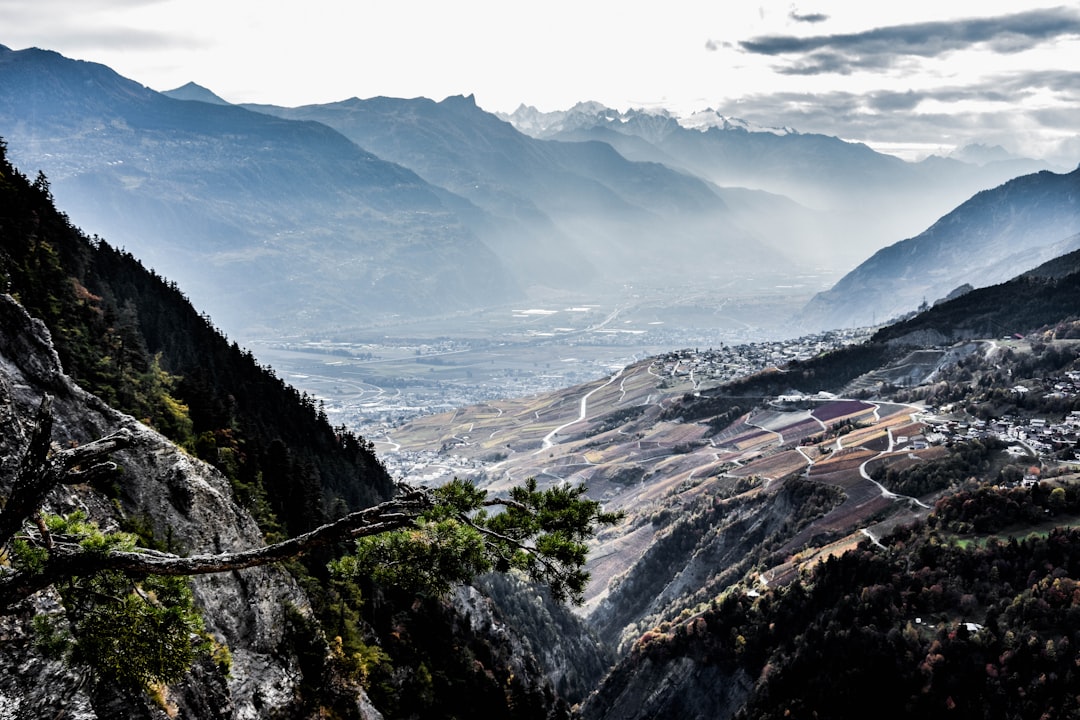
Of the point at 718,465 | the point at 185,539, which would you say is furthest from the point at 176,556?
the point at 718,465

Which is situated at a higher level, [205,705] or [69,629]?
[69,629]

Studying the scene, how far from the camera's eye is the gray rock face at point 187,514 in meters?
15.4

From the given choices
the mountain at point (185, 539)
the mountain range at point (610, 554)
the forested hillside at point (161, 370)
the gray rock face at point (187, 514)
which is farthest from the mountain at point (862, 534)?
the gray rock face at point (187, 514)

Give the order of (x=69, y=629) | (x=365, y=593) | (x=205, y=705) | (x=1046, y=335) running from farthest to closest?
(x=1046, y=335)
(x=365, y=593)
(x=205, y=705)
(x=69, y=629)

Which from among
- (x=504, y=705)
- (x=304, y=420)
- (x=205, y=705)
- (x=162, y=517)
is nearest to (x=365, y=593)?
(x=504, y=705)

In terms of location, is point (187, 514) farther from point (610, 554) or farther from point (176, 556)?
point (610, 554)

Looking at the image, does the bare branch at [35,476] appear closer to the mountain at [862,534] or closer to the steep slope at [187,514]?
the steep slope at [187,514]

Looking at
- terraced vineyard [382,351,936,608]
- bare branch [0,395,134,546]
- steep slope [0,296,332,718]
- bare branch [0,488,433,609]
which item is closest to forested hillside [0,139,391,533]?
steep slope [0,296,332,718]

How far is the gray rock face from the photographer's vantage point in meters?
15.4

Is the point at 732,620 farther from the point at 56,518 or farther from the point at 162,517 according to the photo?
the point at 56,518

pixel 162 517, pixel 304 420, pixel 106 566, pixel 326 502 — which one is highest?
pixel 106 566

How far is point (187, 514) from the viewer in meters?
21.7

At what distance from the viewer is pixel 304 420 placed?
67.4 metres

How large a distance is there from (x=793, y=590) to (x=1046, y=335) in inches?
4360
